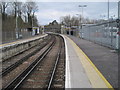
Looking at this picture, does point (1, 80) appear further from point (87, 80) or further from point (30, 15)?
point (30, 15)

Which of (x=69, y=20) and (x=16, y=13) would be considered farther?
(x=69, y=20)

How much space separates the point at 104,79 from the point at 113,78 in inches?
17.4

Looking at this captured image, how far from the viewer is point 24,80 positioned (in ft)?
29.5

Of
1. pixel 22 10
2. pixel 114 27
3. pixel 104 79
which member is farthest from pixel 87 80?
pixel 22 10

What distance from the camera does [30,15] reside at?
83.9 m

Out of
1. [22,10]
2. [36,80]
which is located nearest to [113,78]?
[36,80]

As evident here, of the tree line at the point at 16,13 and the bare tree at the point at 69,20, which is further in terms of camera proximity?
the bare tree at the point at 69,20

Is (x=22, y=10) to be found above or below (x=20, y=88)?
above

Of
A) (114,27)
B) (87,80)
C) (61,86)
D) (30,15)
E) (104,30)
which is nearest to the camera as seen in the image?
(87,80)


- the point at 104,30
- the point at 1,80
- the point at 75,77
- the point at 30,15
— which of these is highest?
the point at 30,15

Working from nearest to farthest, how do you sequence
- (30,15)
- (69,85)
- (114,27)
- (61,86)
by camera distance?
(69,85)
(61,86)
(114,27)
(30,15)

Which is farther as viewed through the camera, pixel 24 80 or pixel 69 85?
pixel 24 80

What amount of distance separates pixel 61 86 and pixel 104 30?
12441mm

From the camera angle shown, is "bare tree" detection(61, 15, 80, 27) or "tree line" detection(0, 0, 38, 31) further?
"bare tree" detection(61, 15, 80, 27)
